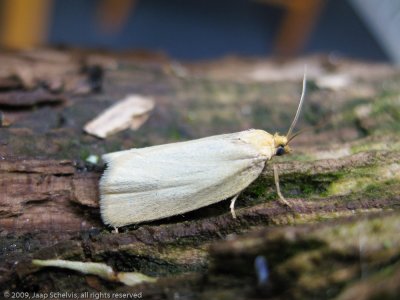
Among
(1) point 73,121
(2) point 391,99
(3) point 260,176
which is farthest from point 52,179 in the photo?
(2) point 391,99

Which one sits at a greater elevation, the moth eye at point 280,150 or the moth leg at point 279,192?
the moth eye at point 280,150

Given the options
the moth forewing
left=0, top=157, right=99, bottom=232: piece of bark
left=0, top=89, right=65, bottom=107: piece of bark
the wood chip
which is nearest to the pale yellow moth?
the moth forewing

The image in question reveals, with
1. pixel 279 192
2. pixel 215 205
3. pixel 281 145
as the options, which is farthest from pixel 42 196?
pixel 281 145

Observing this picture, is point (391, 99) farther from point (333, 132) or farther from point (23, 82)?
point (23, 82)

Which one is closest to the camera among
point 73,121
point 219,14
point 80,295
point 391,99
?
point 80,295

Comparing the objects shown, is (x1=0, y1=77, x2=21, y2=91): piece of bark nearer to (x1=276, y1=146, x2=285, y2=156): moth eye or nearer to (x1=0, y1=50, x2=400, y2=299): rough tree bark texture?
(x1=0, y1=50, x2=400, y2=299): rough tree bark texture

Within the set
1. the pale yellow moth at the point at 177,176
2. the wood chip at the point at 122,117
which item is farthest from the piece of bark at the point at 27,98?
the pale yellow moth at the point at 177,176

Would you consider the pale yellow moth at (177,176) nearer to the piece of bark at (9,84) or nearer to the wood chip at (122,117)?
the wood chip at (122,117)
